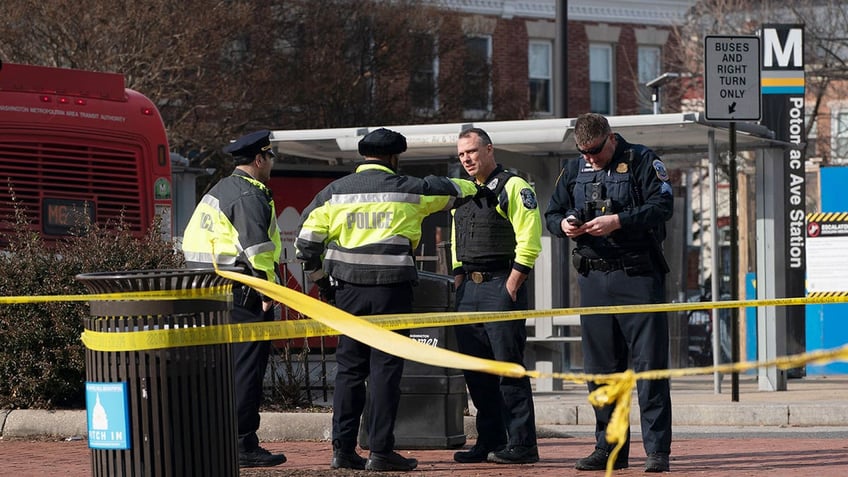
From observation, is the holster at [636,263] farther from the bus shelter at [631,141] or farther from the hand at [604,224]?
the bus shelter at [631,141]

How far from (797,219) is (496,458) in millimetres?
7447

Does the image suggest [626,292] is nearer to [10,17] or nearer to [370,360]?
[370,360]

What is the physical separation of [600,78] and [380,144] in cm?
3132

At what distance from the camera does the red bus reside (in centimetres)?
1294

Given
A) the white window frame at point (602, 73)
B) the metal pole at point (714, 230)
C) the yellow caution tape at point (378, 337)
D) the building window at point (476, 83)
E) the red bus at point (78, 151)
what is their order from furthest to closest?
the white window frame at point (602, 73) → the building window at point (476, 83) → the metal pole at point (714, 230) → the red bus at point (78, 151) → the yellow caution tape at point (378, 337)

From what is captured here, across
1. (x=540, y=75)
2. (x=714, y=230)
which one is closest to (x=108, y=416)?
(x=714, y=230)

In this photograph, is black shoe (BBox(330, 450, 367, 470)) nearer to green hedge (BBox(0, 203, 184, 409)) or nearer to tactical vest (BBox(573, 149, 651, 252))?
tactical vest (BBox(573, 149, 651, 252))

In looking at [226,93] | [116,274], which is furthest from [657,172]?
[226,93]

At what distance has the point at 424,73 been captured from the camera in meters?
31.3

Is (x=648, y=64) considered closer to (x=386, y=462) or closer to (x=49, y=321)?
(x=49, y=321)

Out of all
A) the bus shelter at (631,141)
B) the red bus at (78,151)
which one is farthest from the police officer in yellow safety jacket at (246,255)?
the bus shelter at (631,141)

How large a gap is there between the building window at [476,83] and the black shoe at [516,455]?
2345cm

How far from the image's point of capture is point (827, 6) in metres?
33.4

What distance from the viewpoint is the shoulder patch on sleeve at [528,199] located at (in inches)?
332
